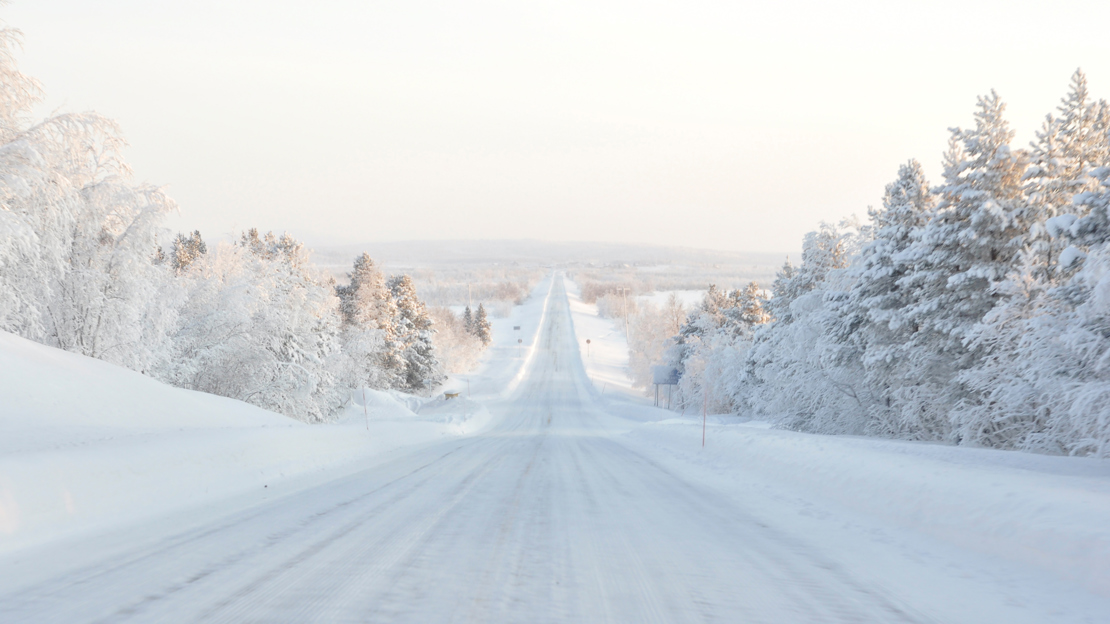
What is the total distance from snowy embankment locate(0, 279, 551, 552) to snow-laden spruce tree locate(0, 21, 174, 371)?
4.76m

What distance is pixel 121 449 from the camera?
843 cm

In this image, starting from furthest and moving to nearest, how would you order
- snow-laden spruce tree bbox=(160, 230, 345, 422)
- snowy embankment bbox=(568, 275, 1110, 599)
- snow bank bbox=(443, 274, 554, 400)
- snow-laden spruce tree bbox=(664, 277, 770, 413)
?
snow bank bbox=(443, 274, 554, 400)
snow-laden spruce tree bbox=(664, 277, 770, 413)
snow-laden spruce tree bbox=(160, 230, 345, 422)
snowy embankment bbox=(568, 275, 1110, 599)

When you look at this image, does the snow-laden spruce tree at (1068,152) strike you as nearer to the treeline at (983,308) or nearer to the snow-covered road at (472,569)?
the treeline at (983,308)

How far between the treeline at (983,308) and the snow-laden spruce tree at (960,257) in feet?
0.15

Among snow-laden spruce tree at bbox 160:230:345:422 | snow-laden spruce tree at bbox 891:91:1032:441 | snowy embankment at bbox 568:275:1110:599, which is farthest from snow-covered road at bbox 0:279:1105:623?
snow-laden spruce tree at bbox 160:230:345:422

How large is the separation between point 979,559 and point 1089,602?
1.29 metres

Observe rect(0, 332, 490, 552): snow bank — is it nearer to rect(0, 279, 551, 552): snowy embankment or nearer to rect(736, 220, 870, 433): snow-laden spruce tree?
rect(0, 279, 551, 552): snowy embankment

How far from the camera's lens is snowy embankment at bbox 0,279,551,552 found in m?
6.72

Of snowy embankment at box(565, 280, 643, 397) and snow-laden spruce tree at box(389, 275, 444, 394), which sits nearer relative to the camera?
snow-laden spruce tree at box(389, 275, 444, 394)

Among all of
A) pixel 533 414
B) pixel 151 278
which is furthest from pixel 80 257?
pixel 533 414

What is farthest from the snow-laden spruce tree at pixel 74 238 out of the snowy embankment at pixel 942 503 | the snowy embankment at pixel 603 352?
the snowy embankment at pixel 603 352

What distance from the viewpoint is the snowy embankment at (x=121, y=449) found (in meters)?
6.72

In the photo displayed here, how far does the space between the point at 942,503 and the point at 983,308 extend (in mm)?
15967

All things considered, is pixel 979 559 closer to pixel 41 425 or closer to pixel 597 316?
pixel 41 425
